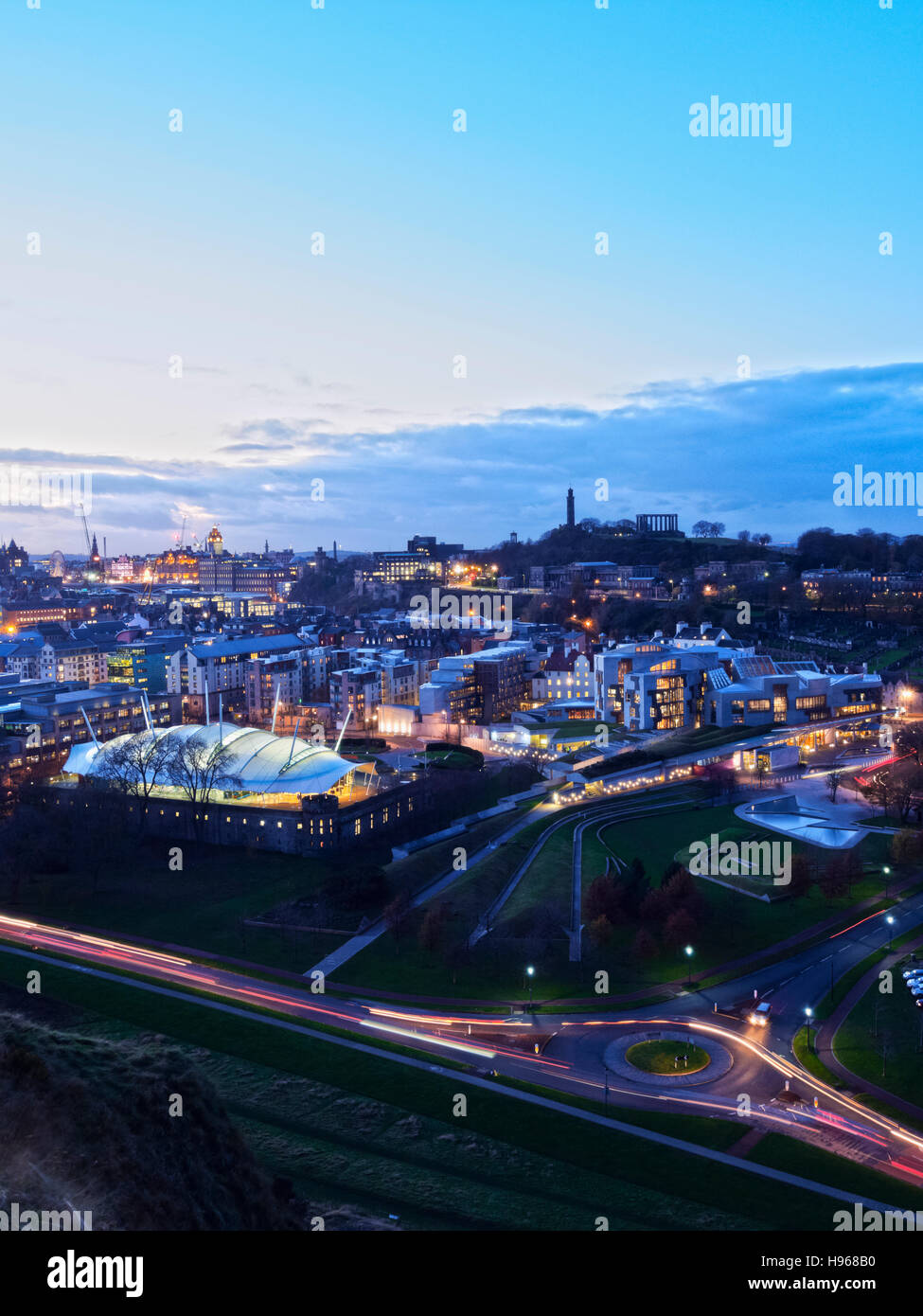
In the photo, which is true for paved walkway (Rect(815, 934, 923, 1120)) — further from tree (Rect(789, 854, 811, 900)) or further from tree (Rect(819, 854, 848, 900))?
tree (Rect(789, 854, 811, 900))

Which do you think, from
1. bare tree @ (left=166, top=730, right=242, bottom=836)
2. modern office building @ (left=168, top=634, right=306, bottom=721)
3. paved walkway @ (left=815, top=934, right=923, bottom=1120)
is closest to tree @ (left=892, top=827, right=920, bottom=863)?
paved walkway @ (left=815, top=934, right=923, bottom=1120)

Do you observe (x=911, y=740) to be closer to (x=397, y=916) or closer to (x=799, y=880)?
(x=799, y=880)

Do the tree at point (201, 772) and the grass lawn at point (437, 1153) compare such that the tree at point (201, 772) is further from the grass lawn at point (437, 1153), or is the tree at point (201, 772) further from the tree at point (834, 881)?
the tree at point (834, 881)

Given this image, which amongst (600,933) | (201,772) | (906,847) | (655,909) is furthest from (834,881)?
(201,772)

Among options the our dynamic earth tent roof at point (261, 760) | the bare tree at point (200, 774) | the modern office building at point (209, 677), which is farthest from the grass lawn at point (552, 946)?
the modern office building at point (209, 677)

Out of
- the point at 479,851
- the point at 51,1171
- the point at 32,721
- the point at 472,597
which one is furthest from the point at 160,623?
the point at 51,1171

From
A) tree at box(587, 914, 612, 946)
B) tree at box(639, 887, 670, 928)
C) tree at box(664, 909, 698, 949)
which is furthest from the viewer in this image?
tree at box(639, 887, 670, 928)

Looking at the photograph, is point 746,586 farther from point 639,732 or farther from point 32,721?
point 32,721
